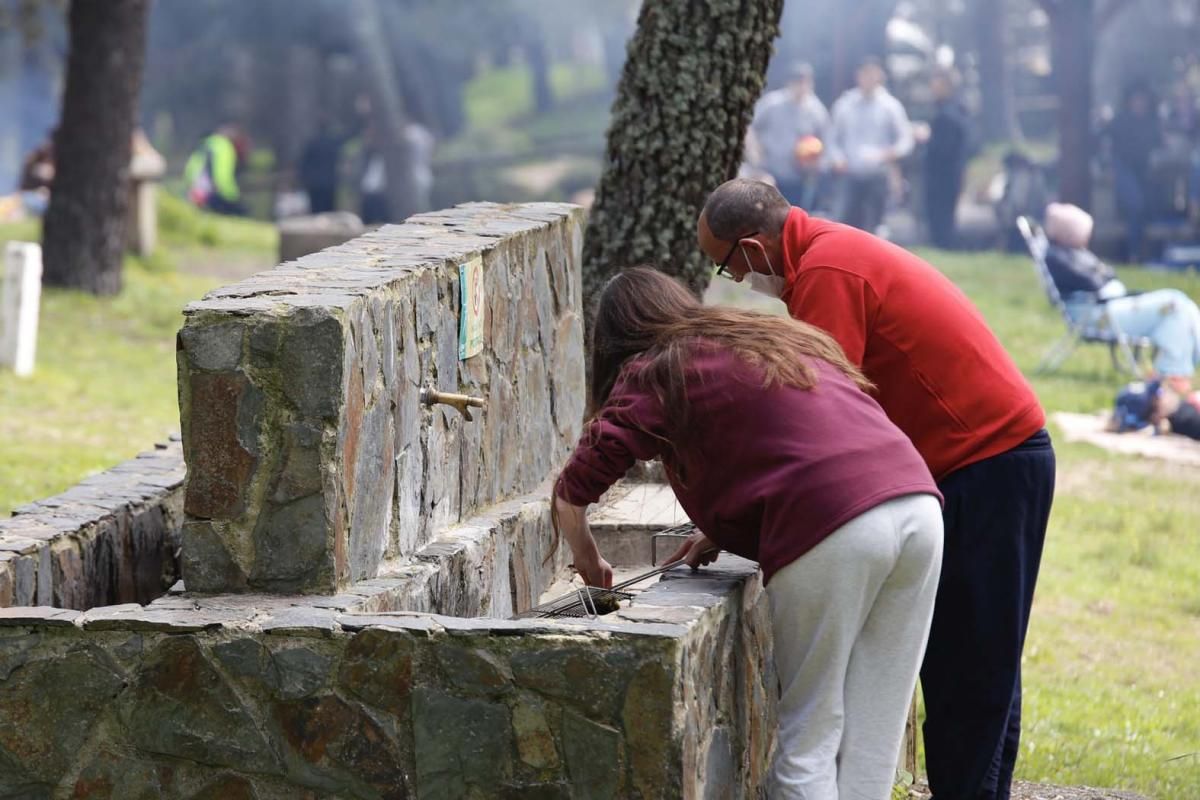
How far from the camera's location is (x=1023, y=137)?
68.3 feet

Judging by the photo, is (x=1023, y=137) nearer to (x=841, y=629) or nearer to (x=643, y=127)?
(x=643, y=127)

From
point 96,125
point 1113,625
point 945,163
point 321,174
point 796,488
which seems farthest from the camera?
point 321,174

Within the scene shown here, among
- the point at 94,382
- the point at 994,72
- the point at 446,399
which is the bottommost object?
the point at 94,382

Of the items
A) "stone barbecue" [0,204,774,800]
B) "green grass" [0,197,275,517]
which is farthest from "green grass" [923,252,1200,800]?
"green grass" [0,197,275,517]

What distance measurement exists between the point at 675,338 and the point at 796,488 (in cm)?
43

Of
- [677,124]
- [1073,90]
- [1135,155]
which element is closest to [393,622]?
[677,124]

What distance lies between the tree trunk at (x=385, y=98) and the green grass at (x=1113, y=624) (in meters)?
16.4

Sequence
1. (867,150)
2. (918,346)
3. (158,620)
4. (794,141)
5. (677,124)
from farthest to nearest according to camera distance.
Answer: (794,141) → (867,150) → (677,124) → (918,346) → (158,620)

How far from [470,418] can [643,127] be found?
214cm

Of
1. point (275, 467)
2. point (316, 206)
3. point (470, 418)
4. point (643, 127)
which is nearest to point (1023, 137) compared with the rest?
point (316, 206)

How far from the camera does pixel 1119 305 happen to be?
42.2 feet

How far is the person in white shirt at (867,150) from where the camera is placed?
749 inches

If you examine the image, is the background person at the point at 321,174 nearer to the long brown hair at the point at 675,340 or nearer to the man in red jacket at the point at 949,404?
the man in red jacket at the point at 949,404

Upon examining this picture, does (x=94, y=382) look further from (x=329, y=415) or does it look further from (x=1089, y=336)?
(x=329, y=415)
